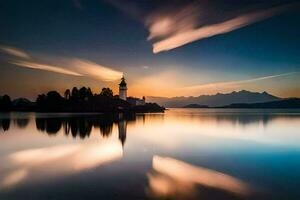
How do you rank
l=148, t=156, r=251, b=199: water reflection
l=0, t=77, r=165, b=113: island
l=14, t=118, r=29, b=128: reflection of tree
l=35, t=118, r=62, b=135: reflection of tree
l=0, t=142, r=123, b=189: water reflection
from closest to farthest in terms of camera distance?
1. l=148, t=156, r=251, b=199: water reflection
2. l=0, t=142, r=123, b=189: water reflection
3. l=35, t=118, r=62, b=135: reflection of tree
4. l=14, t=118, r=29, b=128: reflection of tree
5. l=0, t=77, r=165, b=113: island

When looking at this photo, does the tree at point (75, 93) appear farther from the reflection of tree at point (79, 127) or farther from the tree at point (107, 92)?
the reflection of tree at point (79, 127)

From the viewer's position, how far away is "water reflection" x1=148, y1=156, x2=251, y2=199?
11117 mm

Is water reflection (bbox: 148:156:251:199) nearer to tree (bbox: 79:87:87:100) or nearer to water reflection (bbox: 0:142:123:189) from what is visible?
water reflection (bbox: 0:142:123:189)

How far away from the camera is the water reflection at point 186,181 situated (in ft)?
36.5

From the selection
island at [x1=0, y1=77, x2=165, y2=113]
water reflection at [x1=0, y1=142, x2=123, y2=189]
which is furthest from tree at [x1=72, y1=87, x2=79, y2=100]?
water reflection at [x1=0, y1=142, x2=123, y2=189]

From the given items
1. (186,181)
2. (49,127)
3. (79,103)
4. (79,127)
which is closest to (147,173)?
(186,181)

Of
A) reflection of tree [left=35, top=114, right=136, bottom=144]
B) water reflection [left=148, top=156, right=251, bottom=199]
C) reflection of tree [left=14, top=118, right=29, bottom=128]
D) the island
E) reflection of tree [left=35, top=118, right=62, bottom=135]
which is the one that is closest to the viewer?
water reflection [left=148, top=156, right=251, bottom=199]

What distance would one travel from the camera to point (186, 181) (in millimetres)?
12859

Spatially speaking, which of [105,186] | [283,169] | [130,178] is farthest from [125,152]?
[283,169]

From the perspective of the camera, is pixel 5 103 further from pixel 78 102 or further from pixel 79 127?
pixel 79 127

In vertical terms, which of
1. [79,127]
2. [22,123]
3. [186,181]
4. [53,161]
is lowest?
[186,181]

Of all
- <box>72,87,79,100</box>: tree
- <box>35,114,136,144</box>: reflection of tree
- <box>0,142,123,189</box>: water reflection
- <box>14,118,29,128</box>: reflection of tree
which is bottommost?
<box>0,142,123,189</box>: water reflection

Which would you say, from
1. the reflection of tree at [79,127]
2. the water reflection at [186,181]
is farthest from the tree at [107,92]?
the water reflection at [186,181]

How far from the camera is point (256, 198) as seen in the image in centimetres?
1054
